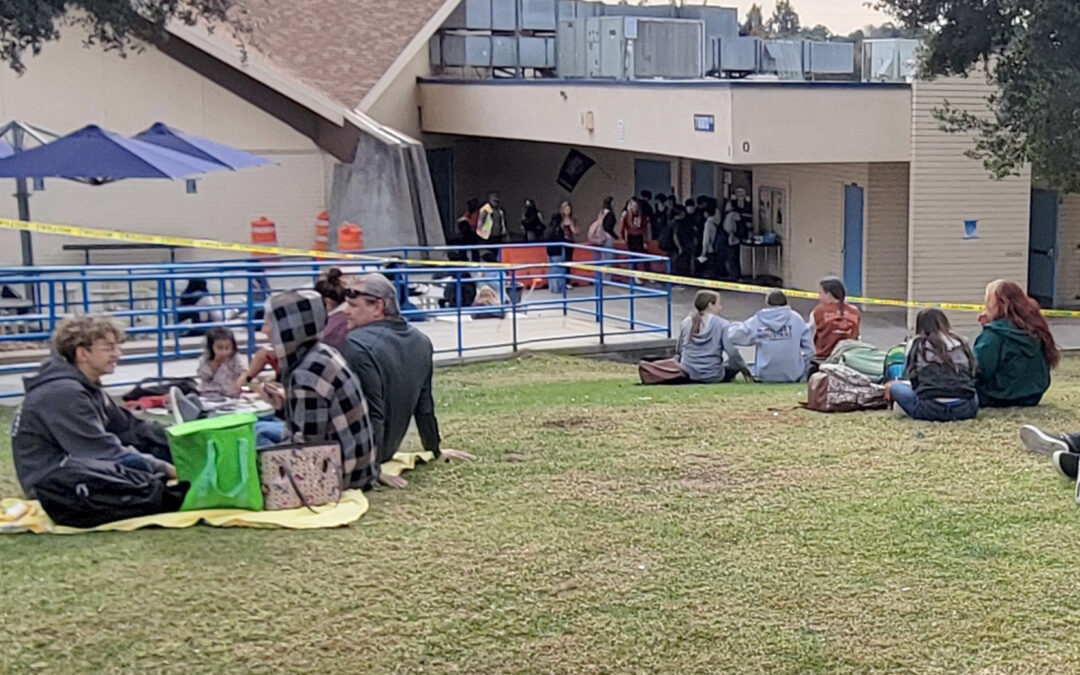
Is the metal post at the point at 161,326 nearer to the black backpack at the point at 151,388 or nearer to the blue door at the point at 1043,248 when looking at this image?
the black backpack at the point at 151,388

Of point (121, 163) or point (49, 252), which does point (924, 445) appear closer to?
point (121, 163)

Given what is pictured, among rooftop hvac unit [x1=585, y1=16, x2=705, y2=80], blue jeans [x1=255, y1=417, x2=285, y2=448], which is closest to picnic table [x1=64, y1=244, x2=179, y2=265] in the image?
rooftop hvac unit [x1=585, y1=16, x2=705, y2=80]

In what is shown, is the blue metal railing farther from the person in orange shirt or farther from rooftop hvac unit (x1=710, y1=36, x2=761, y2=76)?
rooftop hvac unit (x1=710, y1=36, x2=761, y2=76)

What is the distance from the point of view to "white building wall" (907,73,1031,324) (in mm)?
21016

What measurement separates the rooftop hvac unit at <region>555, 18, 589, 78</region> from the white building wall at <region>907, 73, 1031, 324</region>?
9.25 metres

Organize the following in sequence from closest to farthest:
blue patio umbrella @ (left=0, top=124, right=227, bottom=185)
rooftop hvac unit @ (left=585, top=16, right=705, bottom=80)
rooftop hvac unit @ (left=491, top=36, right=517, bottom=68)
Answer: blue patio umbrella @ (left=0, top=124, right=227, bottom=185)
rooftop hvac unit @ (left=585, top=16, right=705, bottom=80)
rooftop hvac unit @ (left=491, top=36, right=517, bottom=68)

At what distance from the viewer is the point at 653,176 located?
1141 inches

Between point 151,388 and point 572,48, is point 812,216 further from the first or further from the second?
point 151,388

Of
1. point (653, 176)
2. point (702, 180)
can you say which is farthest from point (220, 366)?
point (653, 176)

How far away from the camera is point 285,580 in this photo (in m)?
5.97

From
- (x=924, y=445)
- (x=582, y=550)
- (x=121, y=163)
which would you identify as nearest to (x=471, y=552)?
(x=582, y=550)

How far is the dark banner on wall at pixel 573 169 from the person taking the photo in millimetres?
30578

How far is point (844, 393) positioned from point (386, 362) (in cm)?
388

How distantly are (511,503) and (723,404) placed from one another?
4.07 meters
